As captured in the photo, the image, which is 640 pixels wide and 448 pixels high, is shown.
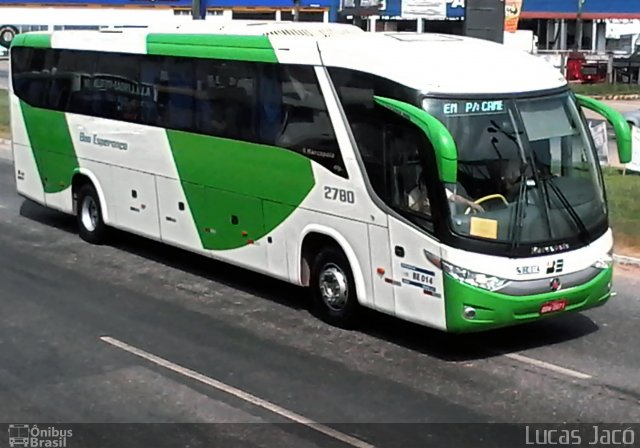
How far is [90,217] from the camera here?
51.4 feet

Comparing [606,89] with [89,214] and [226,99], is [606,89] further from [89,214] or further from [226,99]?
[226,99]

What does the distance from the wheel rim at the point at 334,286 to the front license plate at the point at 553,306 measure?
207 cm

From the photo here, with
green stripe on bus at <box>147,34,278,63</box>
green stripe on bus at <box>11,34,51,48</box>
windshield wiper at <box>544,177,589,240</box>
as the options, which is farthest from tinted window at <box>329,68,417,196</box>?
green stripe on bus at <box>11,34,51,48</box>

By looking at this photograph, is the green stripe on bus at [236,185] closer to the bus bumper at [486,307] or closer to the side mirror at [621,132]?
the bus bumper at [486,307]

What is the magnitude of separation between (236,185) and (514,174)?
147 inches

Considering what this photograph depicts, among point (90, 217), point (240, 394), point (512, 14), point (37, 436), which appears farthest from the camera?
point (512, 14)

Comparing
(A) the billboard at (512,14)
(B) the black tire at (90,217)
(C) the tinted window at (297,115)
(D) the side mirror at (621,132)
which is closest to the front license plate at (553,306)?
(D) the side mirror at (621,132)

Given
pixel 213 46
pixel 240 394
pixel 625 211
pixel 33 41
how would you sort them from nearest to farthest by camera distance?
pixel 240 394 → pixel 213 46 → pixel 33 41 → pixel 625 211

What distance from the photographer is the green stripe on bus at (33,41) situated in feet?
53.5

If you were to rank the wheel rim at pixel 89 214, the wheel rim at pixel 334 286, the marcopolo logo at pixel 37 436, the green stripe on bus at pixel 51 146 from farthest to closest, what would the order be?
the green stripe on bus at pixel 51 146
the wheel rim at pixel 89 214
the wheel rim at pixel 334 286
the marcopolo logo at pixel 37 436

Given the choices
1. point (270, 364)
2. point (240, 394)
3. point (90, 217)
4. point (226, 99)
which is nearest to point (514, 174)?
point (270, 364)

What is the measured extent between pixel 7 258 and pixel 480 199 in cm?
718

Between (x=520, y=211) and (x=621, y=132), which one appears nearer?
(x=520, y=211)

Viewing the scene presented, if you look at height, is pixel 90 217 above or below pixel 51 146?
below
